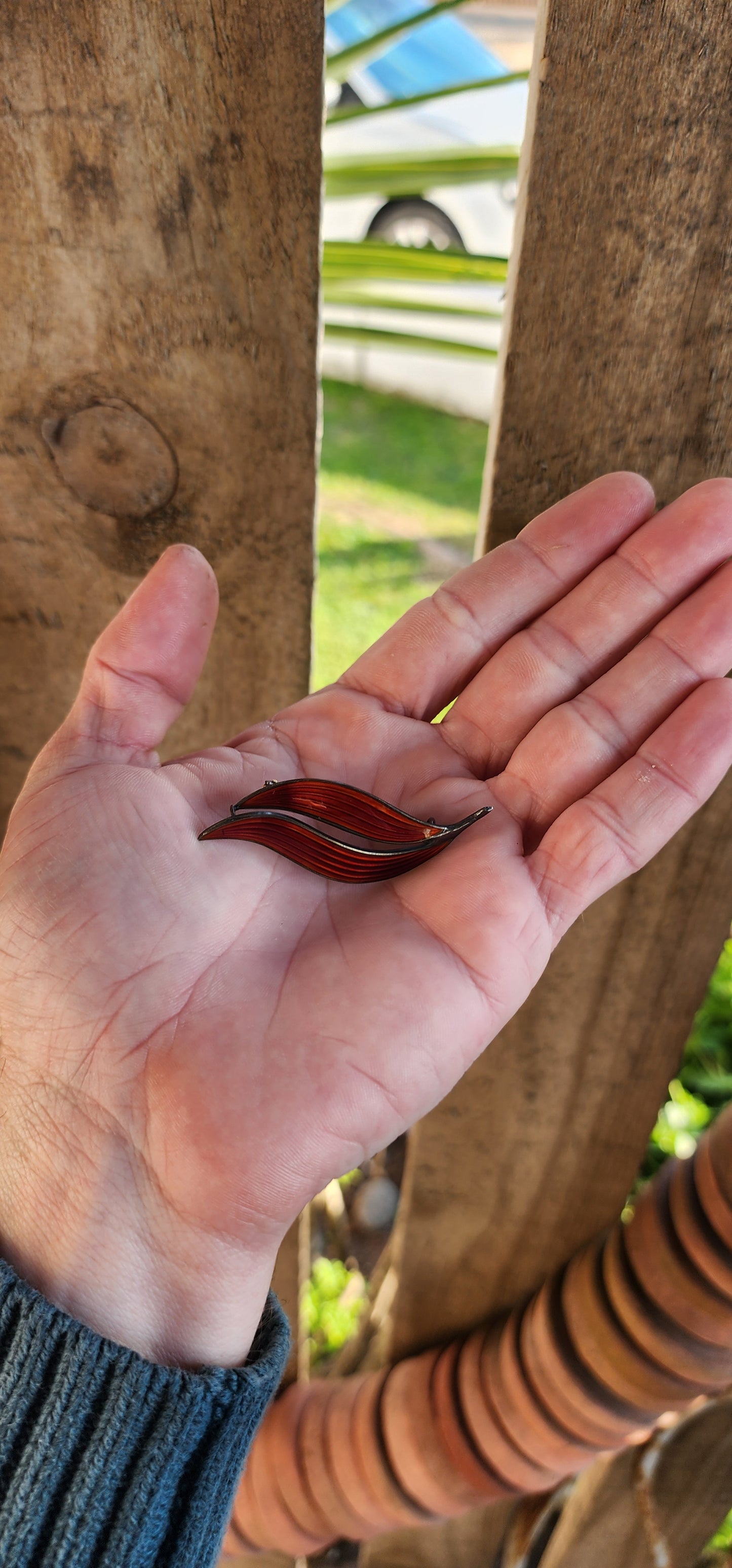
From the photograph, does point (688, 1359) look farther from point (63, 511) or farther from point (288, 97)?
point (288, 97)

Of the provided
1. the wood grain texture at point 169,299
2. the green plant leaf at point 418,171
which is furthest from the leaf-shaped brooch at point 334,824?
the green plant leaf at point 418,171

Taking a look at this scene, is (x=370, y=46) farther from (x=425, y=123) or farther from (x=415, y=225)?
(x=415, y=225)

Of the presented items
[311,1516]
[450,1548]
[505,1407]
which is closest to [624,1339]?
[505,1407]

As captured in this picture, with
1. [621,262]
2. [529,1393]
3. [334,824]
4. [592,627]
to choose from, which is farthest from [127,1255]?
→ [621,262]

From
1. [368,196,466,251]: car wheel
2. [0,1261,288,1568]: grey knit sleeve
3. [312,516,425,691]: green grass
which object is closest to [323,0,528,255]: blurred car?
[368,196,466,251]: car wheel

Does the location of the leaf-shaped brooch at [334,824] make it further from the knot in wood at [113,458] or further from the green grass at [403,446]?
the green grass at [403,446]
